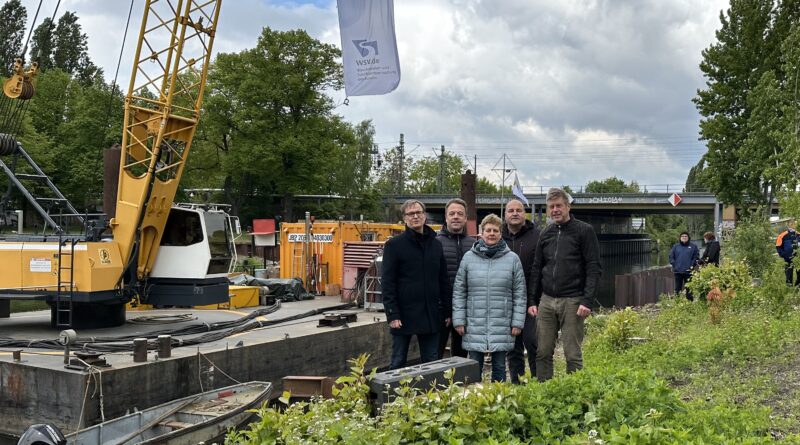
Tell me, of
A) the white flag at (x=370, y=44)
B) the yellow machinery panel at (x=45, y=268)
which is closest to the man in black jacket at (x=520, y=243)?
the white flag at (x=370, y=44)

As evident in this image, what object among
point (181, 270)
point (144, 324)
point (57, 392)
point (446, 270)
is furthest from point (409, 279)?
point (144, 324)

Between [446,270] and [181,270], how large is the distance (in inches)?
323

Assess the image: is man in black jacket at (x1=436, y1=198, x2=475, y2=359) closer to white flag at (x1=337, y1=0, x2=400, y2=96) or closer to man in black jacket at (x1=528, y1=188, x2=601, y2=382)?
man in black jacket at (x1=528, y1=188, x2=601, y2=382)

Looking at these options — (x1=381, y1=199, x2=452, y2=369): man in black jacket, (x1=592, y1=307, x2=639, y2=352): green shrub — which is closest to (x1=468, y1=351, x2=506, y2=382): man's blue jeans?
(x1=381, y1=199, x2=452, y2=369): man in black jacket

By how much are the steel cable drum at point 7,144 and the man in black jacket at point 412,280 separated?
373 inches

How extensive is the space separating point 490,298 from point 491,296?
2 cm

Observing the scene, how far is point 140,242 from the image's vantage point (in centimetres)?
1341

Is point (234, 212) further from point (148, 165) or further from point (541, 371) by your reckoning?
point (541, 371)

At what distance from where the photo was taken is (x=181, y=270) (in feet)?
45.0

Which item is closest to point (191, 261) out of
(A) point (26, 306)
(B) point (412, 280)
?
(B) point (412, 280)

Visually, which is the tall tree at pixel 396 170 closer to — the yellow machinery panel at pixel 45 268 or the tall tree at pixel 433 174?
the tall tree at pixel 433 174

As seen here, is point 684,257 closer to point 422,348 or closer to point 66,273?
point 422,348

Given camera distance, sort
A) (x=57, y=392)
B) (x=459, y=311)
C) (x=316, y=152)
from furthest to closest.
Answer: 1. (x=316, y=152)
2. (x=57, y=392)
3. (x=459, y=311)

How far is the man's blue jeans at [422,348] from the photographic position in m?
6.80
